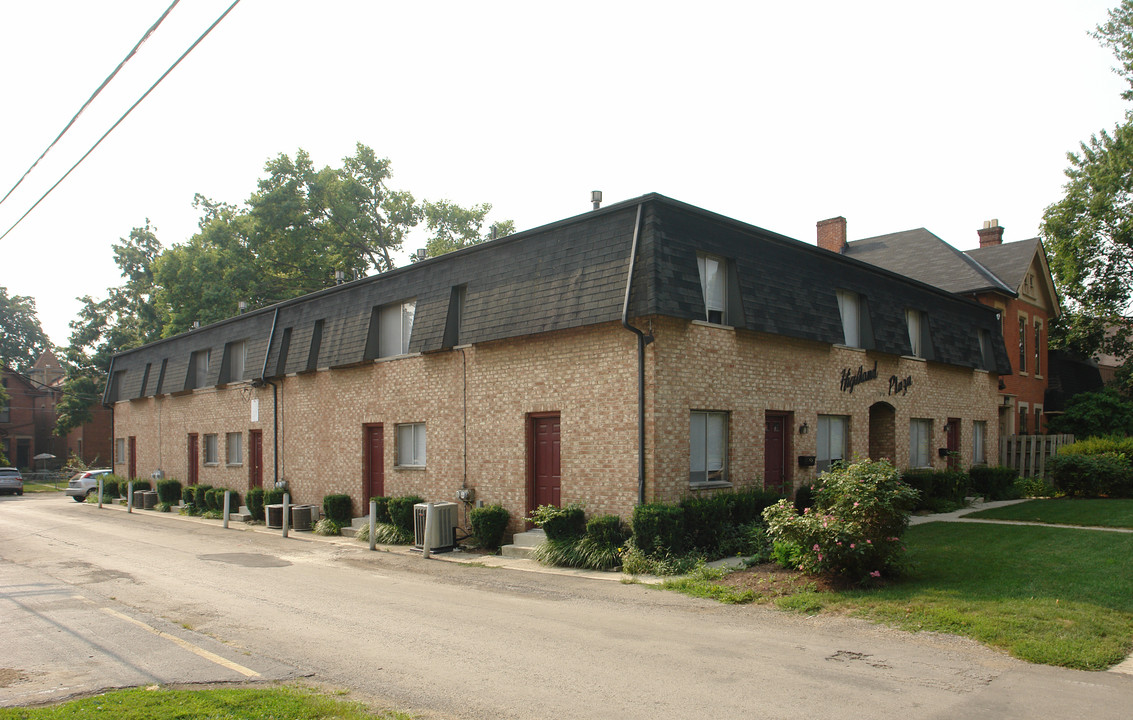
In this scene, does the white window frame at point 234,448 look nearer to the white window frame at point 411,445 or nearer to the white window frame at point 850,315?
the white window frame at point 411,445

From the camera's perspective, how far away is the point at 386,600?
→ 11.1 meters

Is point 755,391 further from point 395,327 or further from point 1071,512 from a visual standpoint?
point 395,327

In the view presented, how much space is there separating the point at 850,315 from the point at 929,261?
43.9 ft

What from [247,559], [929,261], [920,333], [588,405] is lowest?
[247,559]

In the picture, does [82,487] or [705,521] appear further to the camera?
[82,487]

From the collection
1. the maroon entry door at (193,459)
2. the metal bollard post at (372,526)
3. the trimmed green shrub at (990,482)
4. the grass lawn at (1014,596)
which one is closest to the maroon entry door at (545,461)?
the metal bollard post at (372,526)

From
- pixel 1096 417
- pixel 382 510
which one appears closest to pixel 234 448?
pixel 382 510

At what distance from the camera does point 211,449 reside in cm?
2930

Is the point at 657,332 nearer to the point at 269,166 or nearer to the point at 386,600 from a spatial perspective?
the point at 386,600

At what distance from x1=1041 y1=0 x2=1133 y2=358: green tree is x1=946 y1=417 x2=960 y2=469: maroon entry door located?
1516cm

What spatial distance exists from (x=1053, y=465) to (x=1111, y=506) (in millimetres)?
4697

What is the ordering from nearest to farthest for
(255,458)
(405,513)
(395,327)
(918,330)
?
(405,513)
(395,327)
(918,330)
(255,458)

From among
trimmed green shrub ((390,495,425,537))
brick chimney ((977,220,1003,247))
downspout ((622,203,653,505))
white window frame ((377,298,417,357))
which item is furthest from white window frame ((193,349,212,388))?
brick chimney ((977,220,1003,247))

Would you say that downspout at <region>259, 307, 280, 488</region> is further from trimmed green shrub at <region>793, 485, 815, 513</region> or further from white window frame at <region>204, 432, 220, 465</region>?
trimmed green shrub at <region>793, 485, 815, 513</region>
